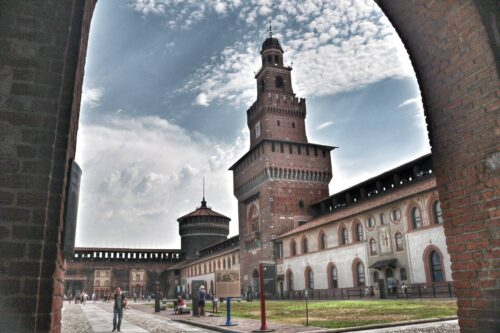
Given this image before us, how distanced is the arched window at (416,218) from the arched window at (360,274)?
6.04m

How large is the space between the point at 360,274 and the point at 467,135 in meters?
28.5

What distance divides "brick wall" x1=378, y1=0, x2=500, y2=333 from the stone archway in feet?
0.03

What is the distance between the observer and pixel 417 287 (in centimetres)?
2494

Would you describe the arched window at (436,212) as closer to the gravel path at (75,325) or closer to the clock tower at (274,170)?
the gravel path at (75,325)

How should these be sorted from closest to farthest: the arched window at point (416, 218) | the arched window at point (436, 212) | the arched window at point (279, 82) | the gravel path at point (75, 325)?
the gravel path at point (75, 325), the arched window at point (436, 212), the arched window at point (416, 218), the arched window at point (279, 82)

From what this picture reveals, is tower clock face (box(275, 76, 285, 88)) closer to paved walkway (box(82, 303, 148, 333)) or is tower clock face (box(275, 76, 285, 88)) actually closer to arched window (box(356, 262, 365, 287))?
arched window (box(356, 262, 365, 287))

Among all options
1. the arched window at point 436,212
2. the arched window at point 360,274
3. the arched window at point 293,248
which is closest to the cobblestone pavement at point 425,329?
the arched window at point 436,212

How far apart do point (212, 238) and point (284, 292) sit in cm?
3143

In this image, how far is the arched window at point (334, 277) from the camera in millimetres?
33122

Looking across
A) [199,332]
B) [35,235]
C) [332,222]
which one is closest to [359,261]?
[332,222]

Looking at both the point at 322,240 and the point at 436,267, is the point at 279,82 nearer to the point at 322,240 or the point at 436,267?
the point at 322,240

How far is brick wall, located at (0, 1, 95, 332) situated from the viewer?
297cm

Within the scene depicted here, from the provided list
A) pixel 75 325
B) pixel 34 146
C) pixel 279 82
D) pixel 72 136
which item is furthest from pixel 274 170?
pixel 34 146

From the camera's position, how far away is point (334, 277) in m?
33.7
